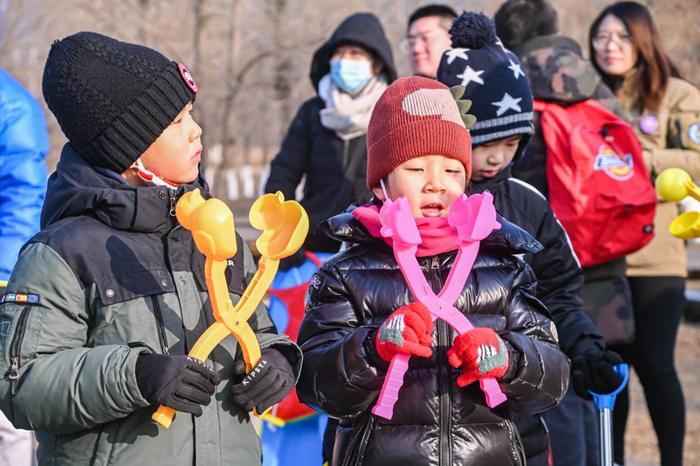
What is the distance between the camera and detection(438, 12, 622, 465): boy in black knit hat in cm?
335

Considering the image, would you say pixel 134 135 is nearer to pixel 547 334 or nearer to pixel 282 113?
pixel 547 334

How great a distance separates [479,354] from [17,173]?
7.44 ft

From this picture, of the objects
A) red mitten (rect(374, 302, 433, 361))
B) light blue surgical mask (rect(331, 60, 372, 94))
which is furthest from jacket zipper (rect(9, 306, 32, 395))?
light blue surgical mask (rect(331, 60, 372, 94))

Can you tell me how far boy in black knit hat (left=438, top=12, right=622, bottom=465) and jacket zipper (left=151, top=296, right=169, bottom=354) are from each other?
50.1 inches

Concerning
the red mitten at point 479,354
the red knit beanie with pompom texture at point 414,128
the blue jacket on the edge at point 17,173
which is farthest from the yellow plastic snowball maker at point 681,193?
the blue jacket on the edge at point 17,173

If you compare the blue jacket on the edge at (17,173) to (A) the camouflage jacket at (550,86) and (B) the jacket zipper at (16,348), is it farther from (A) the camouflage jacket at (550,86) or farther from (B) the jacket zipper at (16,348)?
(A) the camouflage jacket at (550,86)

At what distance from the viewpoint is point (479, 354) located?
2.39 m

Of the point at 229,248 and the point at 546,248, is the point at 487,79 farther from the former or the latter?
the point at 229,248

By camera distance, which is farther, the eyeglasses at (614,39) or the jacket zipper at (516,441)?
the eyeglasses at (614,39)

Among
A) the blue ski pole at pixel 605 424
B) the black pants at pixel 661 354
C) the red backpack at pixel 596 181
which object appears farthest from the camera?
the black pants at pixel 661 354

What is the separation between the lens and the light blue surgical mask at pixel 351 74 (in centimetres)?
515

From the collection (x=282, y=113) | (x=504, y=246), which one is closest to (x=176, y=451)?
(x=504, y=246)

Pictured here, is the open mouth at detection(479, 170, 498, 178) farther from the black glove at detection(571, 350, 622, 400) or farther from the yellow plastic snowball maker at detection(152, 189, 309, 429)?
the yellow plastic snowball maker at detection(152, 189, 309, 429)

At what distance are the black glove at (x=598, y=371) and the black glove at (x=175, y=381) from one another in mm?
1347
